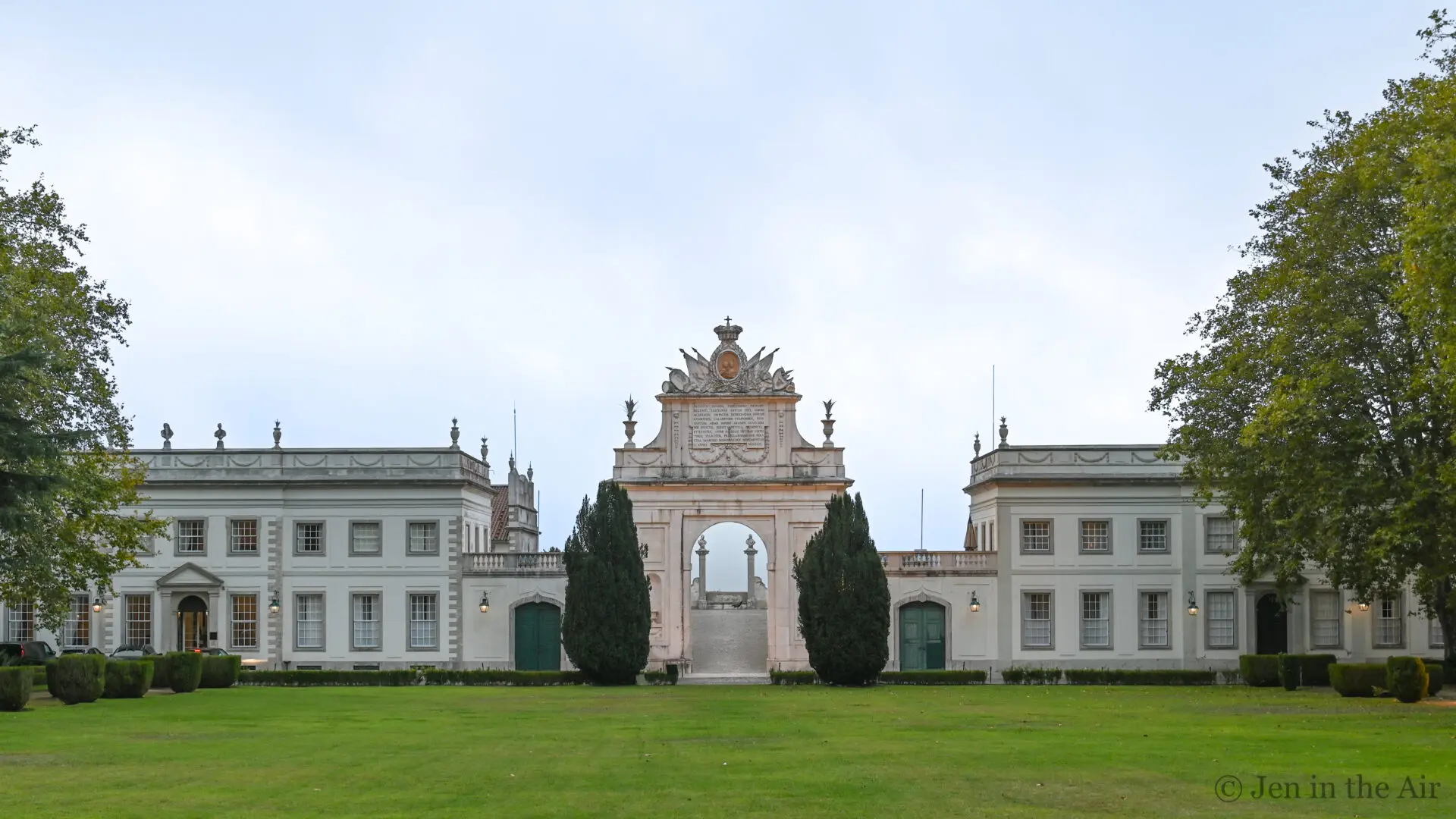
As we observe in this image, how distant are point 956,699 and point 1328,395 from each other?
35.8ft

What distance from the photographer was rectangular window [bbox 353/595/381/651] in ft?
188

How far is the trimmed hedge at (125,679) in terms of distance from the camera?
39.9 meters

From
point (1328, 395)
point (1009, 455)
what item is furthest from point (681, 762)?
point (1009, 455)

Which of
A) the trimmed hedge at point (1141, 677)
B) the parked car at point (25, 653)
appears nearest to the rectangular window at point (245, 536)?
the parked car at point (25, 653)

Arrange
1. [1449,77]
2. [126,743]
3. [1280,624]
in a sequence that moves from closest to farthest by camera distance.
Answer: [126,743]
[1449,77]
[1280,624]

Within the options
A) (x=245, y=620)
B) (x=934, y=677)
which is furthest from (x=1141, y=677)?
(x=245, y=620)

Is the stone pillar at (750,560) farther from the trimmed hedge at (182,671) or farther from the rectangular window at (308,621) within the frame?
the trimmed hedge at (182,671)

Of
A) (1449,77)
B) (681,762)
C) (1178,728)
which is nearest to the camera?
(681,762)

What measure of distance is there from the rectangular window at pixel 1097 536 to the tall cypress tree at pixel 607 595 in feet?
52.7

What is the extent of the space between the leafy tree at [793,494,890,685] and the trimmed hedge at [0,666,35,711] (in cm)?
2196

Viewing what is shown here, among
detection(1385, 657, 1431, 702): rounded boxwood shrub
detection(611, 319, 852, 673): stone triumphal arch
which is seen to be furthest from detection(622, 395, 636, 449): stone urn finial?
detection(1385, 657, 1431, 702): rounded boxwood shrub

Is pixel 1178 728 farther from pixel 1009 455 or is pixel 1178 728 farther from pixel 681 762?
pixel 1009 455

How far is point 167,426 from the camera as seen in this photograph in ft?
194

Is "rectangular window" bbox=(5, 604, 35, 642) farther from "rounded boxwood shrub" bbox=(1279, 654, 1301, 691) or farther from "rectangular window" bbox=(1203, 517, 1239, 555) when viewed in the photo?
"rounded boxwood shrub" bbox=(1279, 654, 1301, 691)
